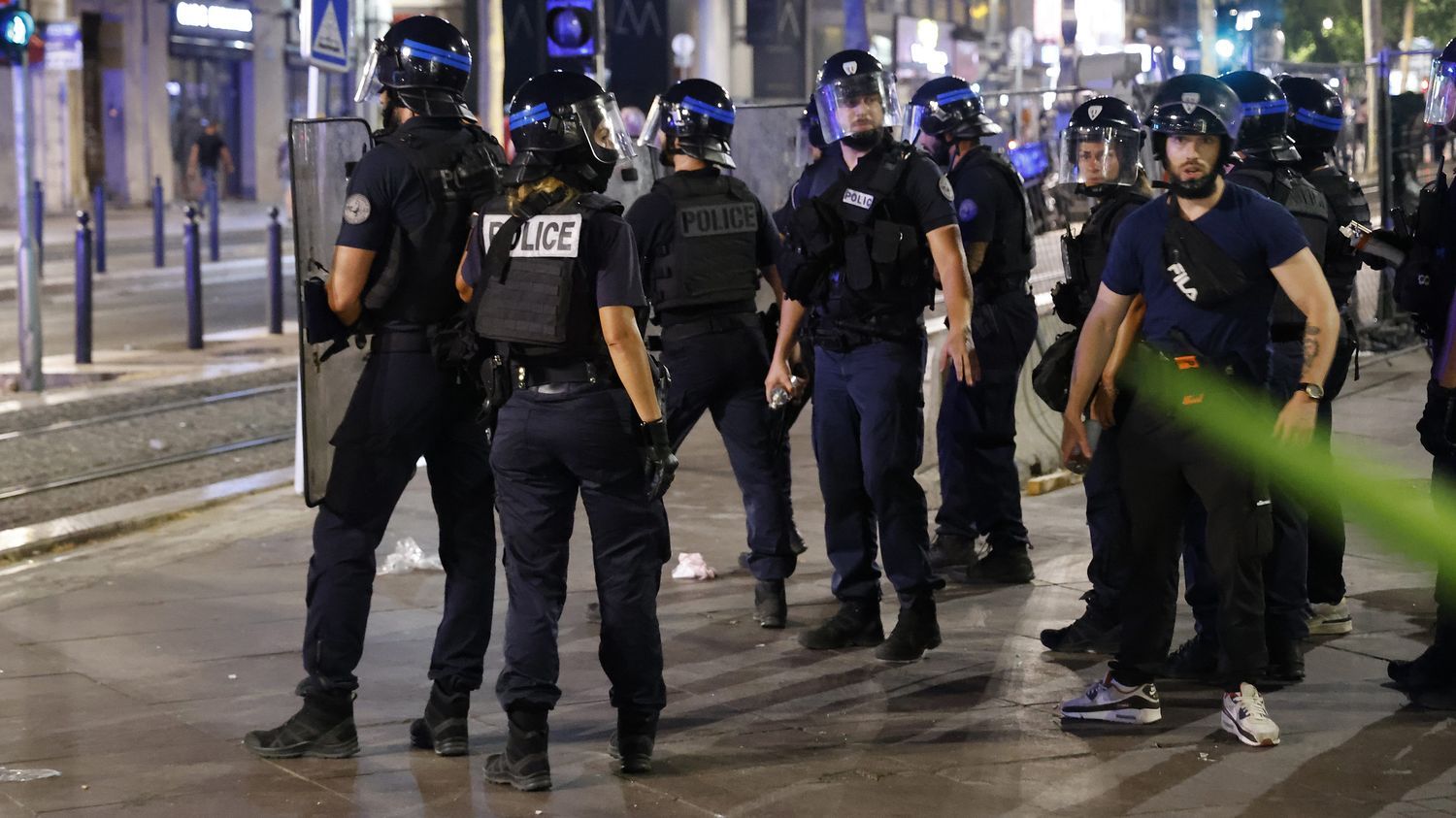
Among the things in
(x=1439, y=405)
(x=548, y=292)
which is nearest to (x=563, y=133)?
(x=548, y=292)

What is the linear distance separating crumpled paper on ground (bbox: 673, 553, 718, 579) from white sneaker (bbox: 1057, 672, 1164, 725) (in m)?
2.36

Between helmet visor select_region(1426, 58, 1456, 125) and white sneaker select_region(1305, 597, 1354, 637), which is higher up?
helmet visor select_region(1426, 58, 1456, 125)

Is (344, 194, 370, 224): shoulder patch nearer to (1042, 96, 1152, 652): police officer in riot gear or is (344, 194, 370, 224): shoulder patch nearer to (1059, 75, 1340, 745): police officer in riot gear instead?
(1059, 75, 1340, 745): police officer in riot gear

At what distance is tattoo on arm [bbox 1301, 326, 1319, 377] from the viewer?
205 inches

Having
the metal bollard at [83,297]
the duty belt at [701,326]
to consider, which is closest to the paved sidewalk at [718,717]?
the duty belt at [701,326]

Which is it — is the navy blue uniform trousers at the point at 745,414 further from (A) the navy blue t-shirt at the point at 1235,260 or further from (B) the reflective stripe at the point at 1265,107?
(B) the reflective stripe at the point at 1265,107

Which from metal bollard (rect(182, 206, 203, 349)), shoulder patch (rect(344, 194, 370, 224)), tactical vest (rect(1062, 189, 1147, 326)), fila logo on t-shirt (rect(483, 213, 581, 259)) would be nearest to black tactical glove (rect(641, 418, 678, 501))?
fila logo on t-shirt (rect(483, 213, 581, 259))

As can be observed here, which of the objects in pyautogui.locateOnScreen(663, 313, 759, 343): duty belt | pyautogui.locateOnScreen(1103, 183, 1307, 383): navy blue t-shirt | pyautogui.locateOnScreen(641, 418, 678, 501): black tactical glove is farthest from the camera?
pyautogui.locateOnScreen(663, 313, 759, 343): duty belt

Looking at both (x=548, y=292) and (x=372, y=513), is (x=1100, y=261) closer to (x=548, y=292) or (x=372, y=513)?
(x=548, y=292)

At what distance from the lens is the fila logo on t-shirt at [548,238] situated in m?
4.97

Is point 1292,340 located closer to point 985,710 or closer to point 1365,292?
point 985,710

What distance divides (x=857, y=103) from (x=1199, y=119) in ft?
4.63

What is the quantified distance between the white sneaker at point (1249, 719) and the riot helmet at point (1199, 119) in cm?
142

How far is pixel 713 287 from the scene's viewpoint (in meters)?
6.68
